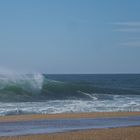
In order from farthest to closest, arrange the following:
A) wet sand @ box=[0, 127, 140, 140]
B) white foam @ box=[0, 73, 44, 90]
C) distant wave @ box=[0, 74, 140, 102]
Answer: white foam @ box=[0, 73, 44, 90] → distant wave @ box=[0, 74, 140, 102] → wet sand @ box=[0, 127, 140, 140]

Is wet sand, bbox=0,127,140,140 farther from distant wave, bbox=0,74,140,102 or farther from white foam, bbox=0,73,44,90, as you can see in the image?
A: white foam, bbox=0,73,44,90

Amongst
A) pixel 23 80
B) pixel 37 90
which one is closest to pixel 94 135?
pixel 37 90

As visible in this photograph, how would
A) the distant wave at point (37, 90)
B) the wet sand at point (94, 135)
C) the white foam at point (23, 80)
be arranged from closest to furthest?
the wet sand at point (94, 135), the distant wave at point (37, 90), the white foam at point (23, 80)

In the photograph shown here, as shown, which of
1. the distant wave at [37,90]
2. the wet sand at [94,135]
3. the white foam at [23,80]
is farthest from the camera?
the white foam at [23,80]

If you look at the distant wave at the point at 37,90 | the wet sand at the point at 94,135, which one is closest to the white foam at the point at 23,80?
the distant wave at the point at 37,90

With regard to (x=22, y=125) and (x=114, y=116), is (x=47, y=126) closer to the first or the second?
(x=22, y=125)

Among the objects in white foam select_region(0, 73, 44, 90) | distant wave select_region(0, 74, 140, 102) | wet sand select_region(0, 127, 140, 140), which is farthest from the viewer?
white foam select_region(0, 73, 44, 90)

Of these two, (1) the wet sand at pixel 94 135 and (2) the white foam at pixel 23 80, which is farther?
(2) the white foam at pixel 23 80

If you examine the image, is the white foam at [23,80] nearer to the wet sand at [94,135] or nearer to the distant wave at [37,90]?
the distant wave at [37,90]

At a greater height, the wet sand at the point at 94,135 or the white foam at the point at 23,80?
the white foam at the point at 23,80

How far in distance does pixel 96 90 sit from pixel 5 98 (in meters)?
Result: 14.8

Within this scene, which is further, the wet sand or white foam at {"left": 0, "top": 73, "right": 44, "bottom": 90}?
white foam at {"left": 0, "top": 73, "right": 44, "bottom": 90}

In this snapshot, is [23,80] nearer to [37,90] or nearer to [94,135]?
[37,90]

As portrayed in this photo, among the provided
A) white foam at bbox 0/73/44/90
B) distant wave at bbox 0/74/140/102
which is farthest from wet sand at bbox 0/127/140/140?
white foam at bbox 0/73/44/90
